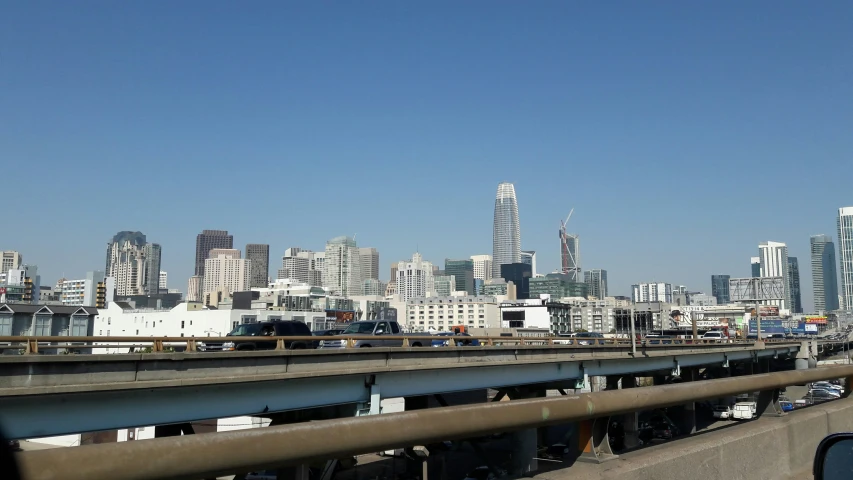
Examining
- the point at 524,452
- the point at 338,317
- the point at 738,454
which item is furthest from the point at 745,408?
the point at 338,317

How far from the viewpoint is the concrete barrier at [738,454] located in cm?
539

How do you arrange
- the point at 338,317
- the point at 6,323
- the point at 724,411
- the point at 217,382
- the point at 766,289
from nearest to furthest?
the point at 217,382 → the point at 724,411 → the point at 6,323 → the point at 766,289 → the point at 338,317

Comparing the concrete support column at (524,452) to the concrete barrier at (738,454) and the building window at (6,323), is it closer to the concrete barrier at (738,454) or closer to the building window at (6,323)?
the concrete barrier at (738,454)

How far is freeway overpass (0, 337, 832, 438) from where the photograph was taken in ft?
53.3

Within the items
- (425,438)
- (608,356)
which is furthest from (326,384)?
(608,356)

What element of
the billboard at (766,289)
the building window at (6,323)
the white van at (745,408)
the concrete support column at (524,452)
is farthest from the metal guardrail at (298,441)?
the billboard at (766,289)

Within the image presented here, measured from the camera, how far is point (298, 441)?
3422 millimetres

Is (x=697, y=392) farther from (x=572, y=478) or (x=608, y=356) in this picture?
(x=608, y=356)

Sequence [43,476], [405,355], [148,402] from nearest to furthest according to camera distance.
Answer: [43,476]
[148,402]
[405,355]

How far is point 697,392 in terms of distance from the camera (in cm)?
640

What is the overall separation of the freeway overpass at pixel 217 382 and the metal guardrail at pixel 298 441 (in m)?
14.1

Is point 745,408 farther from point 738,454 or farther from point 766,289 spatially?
point 766,289

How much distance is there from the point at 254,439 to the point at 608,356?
151ft

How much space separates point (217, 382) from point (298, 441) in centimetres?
1730
